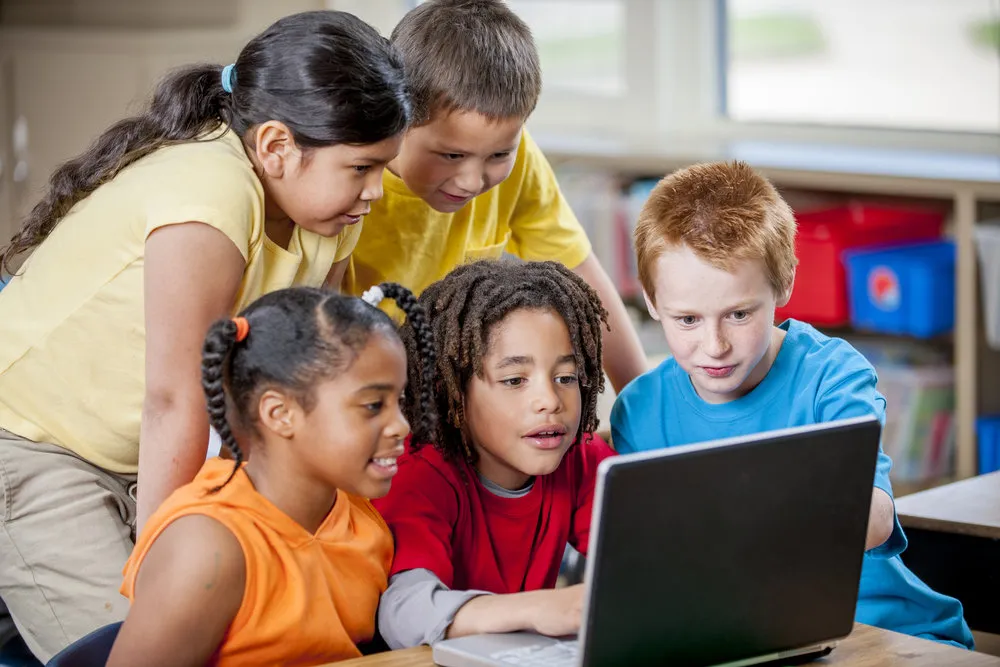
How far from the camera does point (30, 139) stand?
153 inches

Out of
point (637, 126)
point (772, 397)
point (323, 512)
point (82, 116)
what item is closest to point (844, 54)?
point (637, 126)

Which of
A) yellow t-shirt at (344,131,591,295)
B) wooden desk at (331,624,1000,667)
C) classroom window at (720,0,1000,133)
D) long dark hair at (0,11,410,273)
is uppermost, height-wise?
classroom window at (720,0,1000,133)

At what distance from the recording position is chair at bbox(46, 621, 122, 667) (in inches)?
51.6

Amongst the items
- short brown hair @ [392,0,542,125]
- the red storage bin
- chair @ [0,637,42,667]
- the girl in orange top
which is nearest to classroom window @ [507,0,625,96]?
the red storage bin

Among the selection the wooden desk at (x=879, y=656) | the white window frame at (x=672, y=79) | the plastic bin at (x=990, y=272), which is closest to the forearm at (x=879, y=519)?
the wooden desk at (x=879, y=656)

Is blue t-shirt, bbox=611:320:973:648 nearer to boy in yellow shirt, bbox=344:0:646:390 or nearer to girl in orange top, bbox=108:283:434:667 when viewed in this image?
boy in yellow shirt, bbox=344:0:646:390

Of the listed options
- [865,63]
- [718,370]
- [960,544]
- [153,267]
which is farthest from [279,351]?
[865,63]

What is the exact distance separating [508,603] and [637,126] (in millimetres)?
3179

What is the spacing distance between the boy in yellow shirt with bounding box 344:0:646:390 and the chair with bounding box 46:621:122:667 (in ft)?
2.34

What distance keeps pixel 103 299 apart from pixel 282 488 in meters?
0.40

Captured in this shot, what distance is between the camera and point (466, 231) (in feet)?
6.67

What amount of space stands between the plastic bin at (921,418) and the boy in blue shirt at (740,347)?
1.73m

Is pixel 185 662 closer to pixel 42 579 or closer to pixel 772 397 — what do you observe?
pixel 42 579

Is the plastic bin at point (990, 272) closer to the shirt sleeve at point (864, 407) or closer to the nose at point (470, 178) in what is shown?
the shirt sleeve at point (864, 407)
